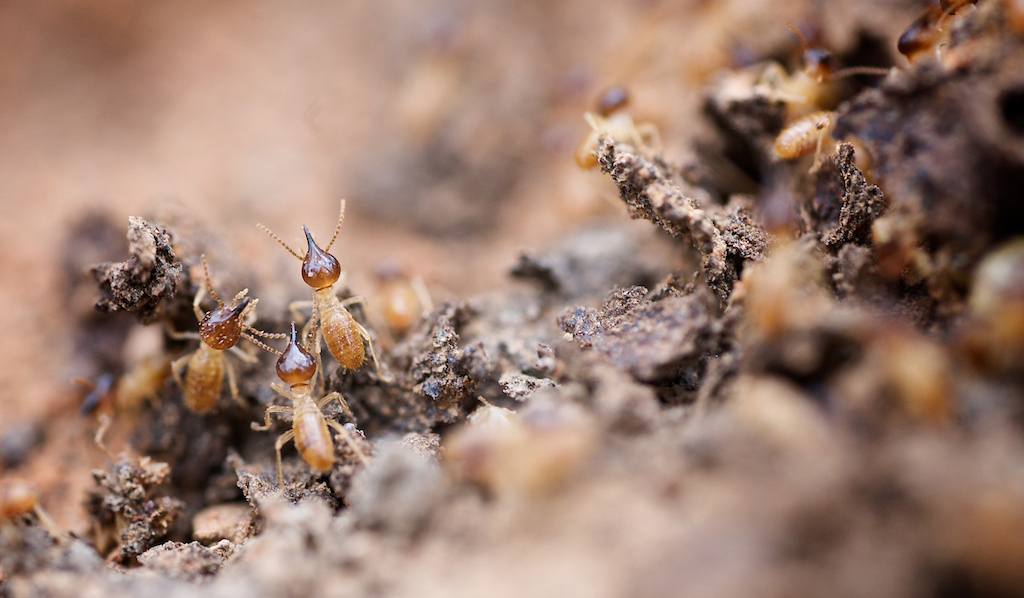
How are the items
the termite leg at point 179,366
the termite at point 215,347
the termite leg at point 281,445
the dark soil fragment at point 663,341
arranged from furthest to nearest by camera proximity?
1. the termite leg at point 179,366
2. the termite at point 215,347
3. the termite leg at point 281,445
4. the dark soil fragment at point 663,341

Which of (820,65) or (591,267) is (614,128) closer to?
(591,267)

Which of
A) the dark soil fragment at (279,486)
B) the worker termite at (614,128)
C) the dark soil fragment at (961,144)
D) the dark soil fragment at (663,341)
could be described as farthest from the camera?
the worker termite at (614,128)

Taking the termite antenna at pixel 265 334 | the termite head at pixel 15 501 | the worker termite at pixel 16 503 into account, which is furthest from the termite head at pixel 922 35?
the termite head at pixel 15 501

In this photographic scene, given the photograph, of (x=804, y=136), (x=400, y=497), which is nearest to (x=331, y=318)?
(x=400, y=497)

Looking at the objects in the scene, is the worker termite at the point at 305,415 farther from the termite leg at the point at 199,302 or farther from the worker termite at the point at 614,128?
Answer: the worker termite at the point at 614,128

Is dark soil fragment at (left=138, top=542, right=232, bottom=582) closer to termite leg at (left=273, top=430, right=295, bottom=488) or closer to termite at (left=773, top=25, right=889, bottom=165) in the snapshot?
termite leg at (left=273, top=430, right=295, bottom=488)

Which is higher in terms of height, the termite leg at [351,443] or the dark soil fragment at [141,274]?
the dark soil fragment at [141,274]

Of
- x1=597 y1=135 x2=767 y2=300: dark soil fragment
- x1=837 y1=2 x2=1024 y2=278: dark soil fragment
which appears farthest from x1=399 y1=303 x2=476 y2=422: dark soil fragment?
x1=837 y1=2 x2=1024 y2=278: dark soil fragment

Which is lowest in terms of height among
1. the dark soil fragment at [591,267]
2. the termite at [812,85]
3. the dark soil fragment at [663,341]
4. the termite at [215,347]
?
the dark soil fragment at [663,341]
